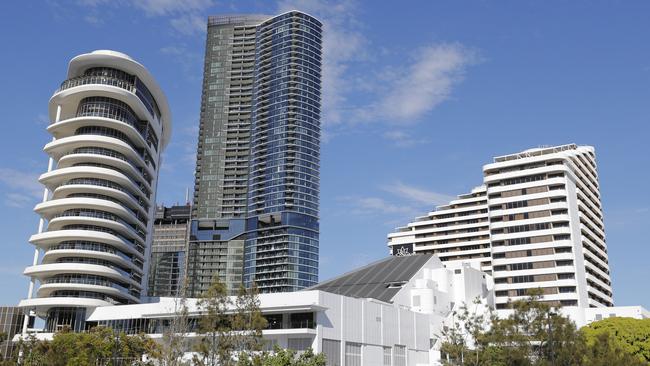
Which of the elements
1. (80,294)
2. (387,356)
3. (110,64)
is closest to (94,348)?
(80,294)

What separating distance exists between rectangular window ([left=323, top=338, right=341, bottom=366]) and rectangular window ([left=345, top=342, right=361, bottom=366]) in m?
1.51

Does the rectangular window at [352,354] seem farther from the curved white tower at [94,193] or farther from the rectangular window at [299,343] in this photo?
the curved white tower at [94,193]

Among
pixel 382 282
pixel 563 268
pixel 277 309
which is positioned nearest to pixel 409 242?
pixel 563 268

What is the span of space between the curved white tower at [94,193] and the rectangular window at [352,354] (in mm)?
49866

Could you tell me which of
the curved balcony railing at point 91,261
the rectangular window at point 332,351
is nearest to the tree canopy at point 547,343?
the rectangular window at point 332,351

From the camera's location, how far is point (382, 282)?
106m

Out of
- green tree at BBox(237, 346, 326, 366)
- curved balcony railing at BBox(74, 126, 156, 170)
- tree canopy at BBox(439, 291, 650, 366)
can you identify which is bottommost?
green tree at BBox(237, 346, 326, 366)

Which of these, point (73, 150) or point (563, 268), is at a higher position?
point (73, 150)

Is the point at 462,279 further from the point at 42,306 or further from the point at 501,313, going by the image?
the point at 42,306

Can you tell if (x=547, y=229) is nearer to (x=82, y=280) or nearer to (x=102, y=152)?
(x=102, y=152)

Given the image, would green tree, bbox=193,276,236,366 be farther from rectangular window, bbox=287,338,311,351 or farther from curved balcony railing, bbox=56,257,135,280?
curved balcony railing, bbox=56,257,135,280

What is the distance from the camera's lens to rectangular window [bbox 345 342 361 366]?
249ft

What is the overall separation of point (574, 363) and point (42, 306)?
3560 inches

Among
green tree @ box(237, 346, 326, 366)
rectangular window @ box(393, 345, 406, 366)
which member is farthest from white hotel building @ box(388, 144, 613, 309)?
green tree @ box(237, 346, 326, 366)
